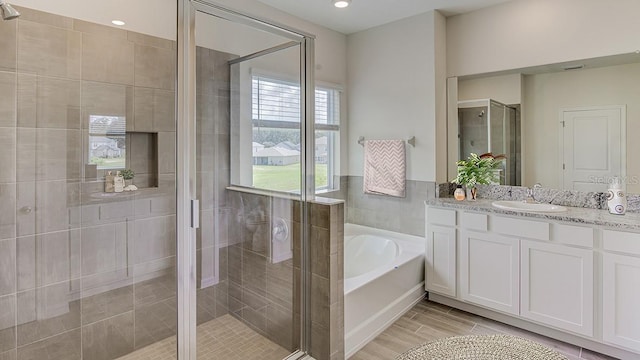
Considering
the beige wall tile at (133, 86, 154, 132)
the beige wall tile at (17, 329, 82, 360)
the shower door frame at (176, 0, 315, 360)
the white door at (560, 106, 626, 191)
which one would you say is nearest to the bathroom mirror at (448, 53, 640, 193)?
the white door at (560, 106, 626, 191)

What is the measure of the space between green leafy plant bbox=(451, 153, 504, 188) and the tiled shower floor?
86.6 inches

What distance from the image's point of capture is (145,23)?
2301 mm

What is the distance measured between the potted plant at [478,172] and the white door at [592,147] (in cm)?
53

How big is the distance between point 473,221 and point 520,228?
343mm

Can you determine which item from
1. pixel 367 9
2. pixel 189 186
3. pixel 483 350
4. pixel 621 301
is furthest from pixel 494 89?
pixel 189 186

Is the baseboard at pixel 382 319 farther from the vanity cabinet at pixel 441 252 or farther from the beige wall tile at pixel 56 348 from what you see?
the beige wall tile at pixel 56 348

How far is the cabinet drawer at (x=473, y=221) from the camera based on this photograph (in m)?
2.80

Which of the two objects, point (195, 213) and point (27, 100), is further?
point (195, 213)

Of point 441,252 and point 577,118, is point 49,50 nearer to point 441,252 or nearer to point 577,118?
point 441,252

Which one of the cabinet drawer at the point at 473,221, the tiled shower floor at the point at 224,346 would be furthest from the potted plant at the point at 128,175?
the cabinet drawer at the point at 473,221

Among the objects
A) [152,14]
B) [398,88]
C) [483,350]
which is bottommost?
[483,350]

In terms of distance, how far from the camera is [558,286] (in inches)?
97.2

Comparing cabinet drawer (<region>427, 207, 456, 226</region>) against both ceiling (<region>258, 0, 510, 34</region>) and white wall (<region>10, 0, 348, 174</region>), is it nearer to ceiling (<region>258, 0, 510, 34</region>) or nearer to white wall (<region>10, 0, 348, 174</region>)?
ceiling (<region>258, 0, 510, 34</region>)

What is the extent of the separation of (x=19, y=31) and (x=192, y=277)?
1.59 meters
